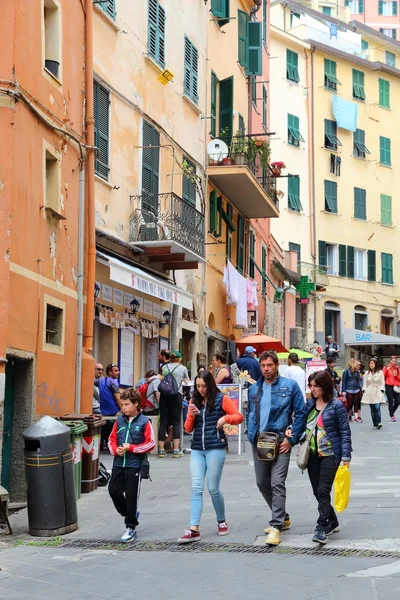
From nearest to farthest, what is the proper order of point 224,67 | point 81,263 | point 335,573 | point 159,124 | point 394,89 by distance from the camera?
point 335,573 < point 81,263 < point 159,124 < point 224,67 < point 394,89

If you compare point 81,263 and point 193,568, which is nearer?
point 193,568

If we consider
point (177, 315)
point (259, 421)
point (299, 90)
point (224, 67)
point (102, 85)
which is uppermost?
point (299, 90)

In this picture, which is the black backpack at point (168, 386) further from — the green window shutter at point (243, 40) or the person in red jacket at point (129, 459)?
the green window shutter at point (243, 40)

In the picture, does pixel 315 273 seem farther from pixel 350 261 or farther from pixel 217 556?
pixel 217 556

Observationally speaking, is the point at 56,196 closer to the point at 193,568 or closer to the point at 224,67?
the point at 193,568

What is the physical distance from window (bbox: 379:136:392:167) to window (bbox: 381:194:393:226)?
6.06ft

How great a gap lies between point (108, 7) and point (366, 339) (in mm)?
29619

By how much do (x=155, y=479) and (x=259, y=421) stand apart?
4.95 meters

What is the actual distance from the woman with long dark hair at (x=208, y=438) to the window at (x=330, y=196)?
41595mm

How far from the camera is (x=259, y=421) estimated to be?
9703 mm

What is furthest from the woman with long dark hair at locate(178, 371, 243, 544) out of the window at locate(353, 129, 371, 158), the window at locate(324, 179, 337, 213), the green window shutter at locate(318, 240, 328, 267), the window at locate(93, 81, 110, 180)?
the window at locate(353, 129, 371, 158)

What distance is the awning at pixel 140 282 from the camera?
16.8 m

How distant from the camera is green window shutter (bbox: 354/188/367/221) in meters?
52.3

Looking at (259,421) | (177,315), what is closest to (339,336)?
→ (177,315)
